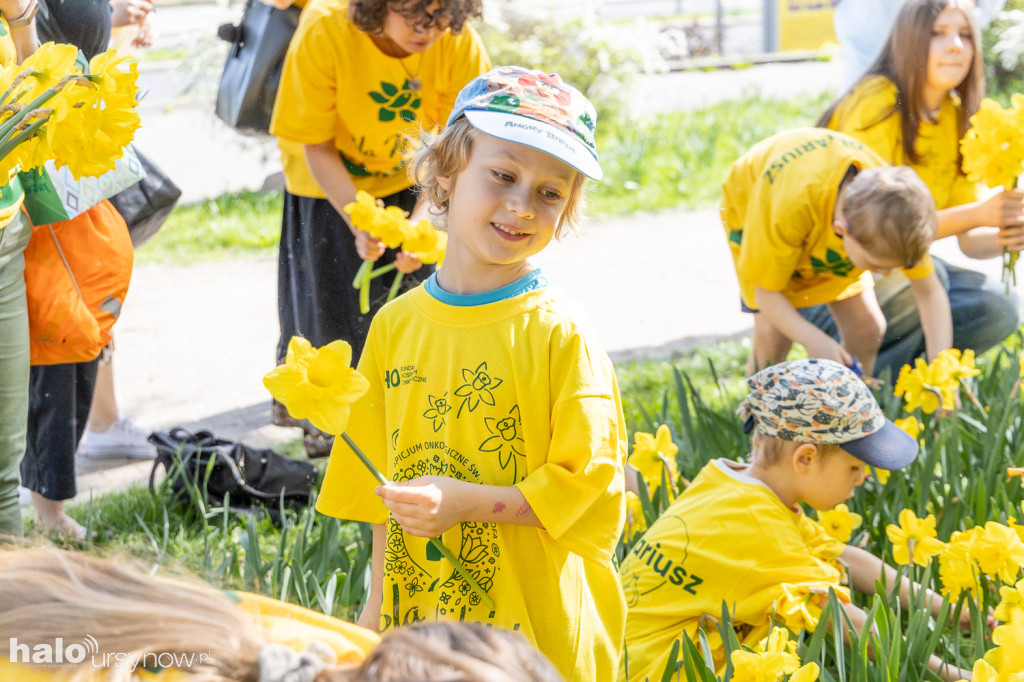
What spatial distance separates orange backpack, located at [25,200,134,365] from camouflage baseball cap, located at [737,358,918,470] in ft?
4.99

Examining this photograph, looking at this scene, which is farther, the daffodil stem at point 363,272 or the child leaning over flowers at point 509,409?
the daffodil stem at point 363,272

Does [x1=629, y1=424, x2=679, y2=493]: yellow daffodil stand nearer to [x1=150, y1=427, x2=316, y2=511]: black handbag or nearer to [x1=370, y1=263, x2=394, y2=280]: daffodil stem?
[x1=370, y1=263, x2=394, y2=280]: daffodil stem

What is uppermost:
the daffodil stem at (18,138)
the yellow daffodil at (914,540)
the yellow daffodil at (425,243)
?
the daffodil stem at (18,138)

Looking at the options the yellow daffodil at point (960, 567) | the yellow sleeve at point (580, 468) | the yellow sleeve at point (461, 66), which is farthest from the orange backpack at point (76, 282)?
the yellow daffodil at point (960, 567)

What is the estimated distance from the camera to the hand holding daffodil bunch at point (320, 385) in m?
1.31

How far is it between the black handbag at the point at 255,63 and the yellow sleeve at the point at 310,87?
0.39 m

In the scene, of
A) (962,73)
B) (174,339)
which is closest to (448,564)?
(962,73)

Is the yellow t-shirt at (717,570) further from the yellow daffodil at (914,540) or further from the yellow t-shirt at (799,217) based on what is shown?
the yellow t-shirt at (799,217)

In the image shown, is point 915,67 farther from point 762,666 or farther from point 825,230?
point 762,666

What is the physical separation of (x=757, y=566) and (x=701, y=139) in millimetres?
6690

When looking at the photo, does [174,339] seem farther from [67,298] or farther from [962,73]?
[962,73]

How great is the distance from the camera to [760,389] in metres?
2.20

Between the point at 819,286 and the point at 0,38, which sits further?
the point at 819,286

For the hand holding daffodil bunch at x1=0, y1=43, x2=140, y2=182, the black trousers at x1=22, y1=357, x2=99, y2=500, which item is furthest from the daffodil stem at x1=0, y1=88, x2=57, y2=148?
the black trousers at x1=22, y1=357, x2=99, y2=500
